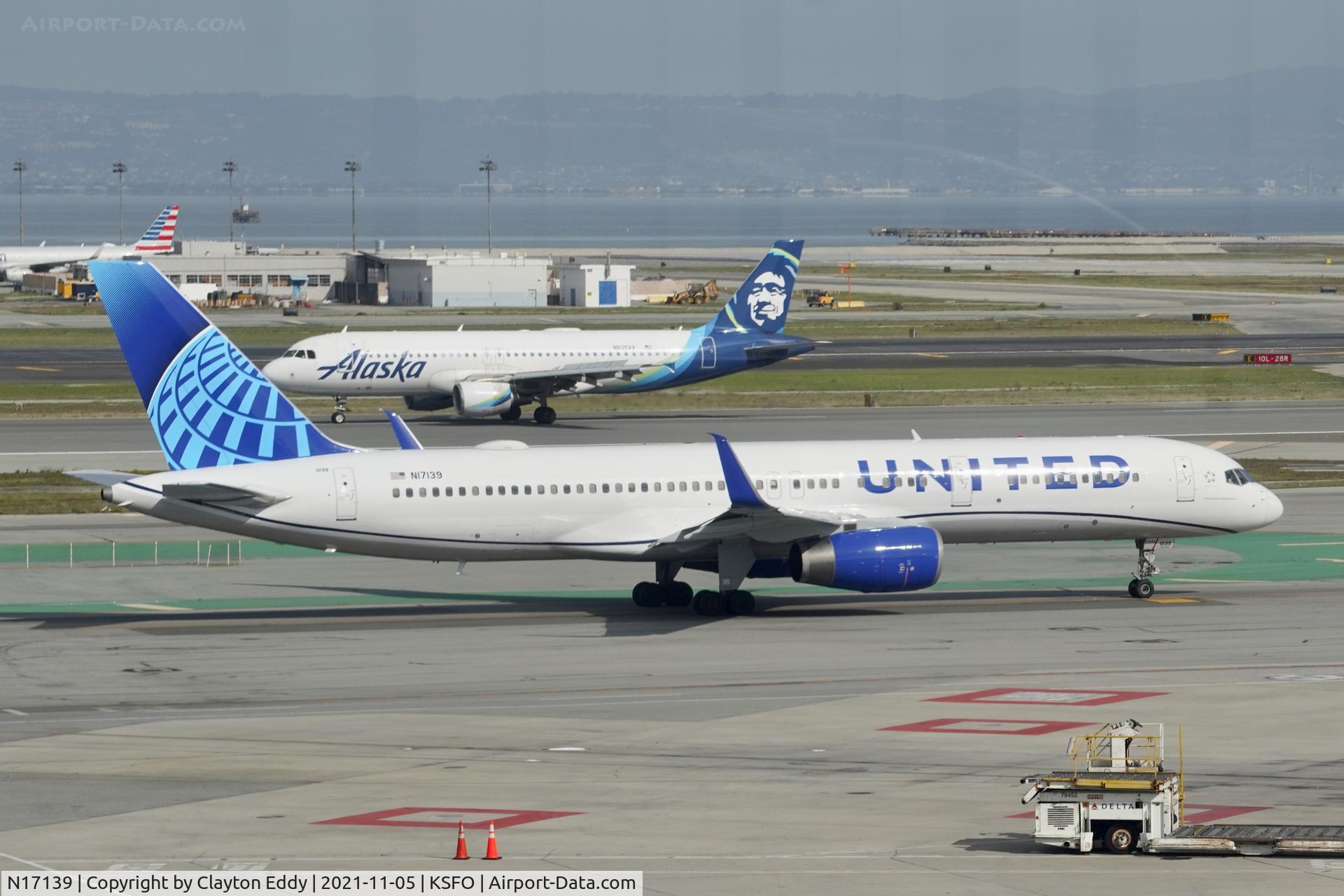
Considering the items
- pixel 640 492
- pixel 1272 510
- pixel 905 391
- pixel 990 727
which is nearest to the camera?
pixel 990 727

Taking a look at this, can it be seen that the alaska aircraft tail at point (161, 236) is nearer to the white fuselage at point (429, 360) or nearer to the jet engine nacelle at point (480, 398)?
the white fuselage at point (429, 360)

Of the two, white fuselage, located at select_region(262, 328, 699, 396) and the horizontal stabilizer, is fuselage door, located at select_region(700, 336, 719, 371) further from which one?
the horizontal stabilizer

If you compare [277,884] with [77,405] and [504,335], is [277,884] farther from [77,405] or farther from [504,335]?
[77,405]

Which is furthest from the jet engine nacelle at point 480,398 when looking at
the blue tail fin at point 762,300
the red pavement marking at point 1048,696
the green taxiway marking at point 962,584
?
the red pavement marking at point 1048,696

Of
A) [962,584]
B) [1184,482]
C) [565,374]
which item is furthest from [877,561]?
[565,374]

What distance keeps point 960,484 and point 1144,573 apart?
5.54 metres

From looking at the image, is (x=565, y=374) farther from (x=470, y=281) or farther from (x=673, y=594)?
(x=470, y=281)

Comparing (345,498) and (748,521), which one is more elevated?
(345,498)

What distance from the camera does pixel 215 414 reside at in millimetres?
42000

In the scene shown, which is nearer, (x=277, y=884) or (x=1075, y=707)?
(x=277, y=884)

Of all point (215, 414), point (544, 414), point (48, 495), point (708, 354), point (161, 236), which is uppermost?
point (161, 236)

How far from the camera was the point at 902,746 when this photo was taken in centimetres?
2973

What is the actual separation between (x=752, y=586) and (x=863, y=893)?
2717 cm

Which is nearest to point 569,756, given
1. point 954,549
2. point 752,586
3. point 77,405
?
point 752,586
